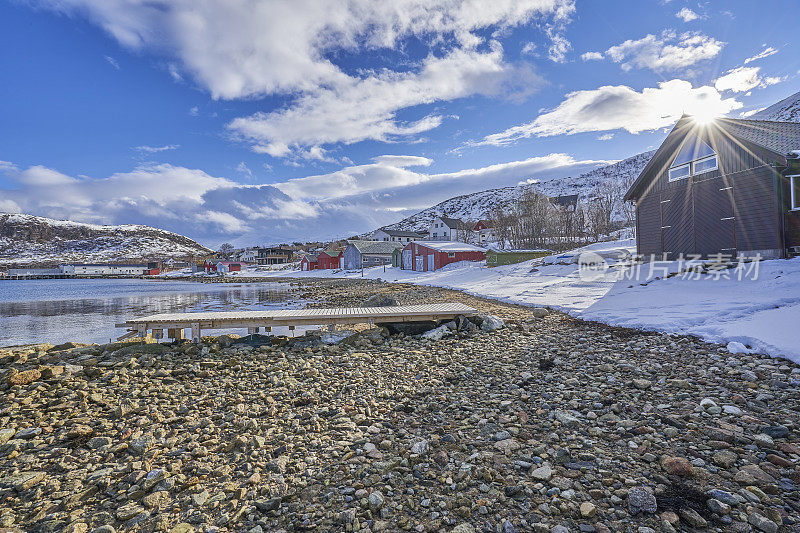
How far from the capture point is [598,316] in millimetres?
10938

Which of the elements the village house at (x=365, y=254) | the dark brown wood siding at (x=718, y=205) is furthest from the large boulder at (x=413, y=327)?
the village house at (x=365, y=254)

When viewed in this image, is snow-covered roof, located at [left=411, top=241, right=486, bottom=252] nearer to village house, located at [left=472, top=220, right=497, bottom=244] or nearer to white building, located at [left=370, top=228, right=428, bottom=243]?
village house, located at [left=472, top=220, right=497, bottom=244]

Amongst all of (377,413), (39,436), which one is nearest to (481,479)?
(377,413)

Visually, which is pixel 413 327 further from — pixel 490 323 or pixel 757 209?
pixel 757 209

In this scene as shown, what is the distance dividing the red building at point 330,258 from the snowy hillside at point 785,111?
122 m

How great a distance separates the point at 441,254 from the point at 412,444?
37.5 meters

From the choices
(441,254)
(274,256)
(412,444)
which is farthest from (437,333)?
(274,256)

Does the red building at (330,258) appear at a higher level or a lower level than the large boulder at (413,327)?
higher

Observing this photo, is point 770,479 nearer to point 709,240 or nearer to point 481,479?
point 481,479

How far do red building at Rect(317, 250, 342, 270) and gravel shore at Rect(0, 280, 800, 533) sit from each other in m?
64.1

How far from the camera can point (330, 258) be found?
7144 centimetres

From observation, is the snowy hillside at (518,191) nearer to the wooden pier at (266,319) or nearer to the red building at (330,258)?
the red building at (330,258)

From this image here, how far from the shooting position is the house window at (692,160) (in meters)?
17.2

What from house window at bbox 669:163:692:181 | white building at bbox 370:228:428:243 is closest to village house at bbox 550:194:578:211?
white building at bbox 370:228:428:243
